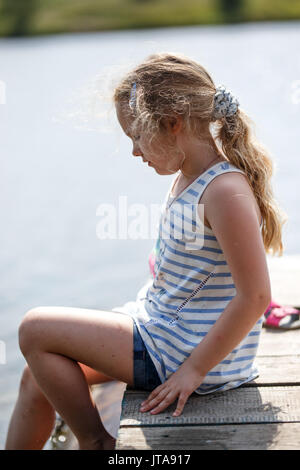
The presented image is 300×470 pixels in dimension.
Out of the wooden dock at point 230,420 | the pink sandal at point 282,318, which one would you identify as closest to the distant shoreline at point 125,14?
the pink sandal at point 282,318

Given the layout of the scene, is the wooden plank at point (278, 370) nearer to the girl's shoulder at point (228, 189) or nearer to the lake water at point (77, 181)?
the girl's shoulder at point (228, 189)

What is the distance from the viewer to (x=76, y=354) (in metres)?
1.83

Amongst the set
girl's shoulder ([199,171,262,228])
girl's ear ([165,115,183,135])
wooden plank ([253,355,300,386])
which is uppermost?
girl's ear ([165,115,183,135])

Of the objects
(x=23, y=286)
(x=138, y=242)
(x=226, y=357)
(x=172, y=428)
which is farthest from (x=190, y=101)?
(x=138, y=242)

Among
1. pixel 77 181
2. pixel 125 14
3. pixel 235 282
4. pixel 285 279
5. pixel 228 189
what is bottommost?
pixel 285 279

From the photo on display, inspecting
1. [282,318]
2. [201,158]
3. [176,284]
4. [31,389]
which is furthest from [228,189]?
[31,389]

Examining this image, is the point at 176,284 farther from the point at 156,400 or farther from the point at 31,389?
the point at 31,389

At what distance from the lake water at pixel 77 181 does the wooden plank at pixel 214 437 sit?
31.9 inches

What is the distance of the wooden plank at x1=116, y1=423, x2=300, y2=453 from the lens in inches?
62.1

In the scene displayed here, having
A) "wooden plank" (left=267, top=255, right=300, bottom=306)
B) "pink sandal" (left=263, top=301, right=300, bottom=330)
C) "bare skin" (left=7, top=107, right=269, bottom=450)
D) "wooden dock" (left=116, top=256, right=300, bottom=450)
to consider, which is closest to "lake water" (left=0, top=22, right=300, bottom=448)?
"bare skin" (left=7, top=107, right=269, bottom=450)

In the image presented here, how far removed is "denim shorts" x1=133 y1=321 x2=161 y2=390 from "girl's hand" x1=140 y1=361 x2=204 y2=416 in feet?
0.23

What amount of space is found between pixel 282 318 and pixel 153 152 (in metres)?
0.82

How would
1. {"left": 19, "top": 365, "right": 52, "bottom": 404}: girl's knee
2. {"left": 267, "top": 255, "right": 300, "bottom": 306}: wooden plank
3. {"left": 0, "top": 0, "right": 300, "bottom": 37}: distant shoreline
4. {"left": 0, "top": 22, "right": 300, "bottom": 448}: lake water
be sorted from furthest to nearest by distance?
{"left": 0, "top": 0, "right": 300, "bottom": 37}: distant shoreline → {"left": 0, "top": 22, "right": 300, "bottom": 448}: lake water → {"left": 267, "top": 255, "right": 300, "bottom": 306}: wooden plank → {"left": 19, "top": 365, "right": 52, "bottom": 404}: girl's knee

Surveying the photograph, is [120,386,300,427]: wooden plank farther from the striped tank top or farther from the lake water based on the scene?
the lake water
